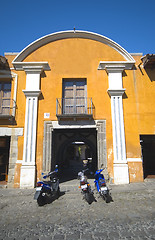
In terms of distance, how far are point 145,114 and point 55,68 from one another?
216 inches

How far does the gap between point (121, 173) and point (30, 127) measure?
499 cm

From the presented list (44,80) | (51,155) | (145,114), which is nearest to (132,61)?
(145,114)

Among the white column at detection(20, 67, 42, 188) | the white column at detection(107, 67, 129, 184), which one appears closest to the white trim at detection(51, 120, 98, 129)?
the white column at detection(20, 67, 42, 188)

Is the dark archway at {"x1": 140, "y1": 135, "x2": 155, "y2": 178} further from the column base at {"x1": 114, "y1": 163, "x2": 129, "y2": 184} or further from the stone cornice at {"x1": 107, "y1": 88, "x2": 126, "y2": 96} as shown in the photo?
the stone cornice at {"x1": 107, "y1": 88, "x2": 126, "y2": 96}

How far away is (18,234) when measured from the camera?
3238mm

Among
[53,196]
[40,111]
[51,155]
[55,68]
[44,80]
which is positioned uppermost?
[55,68]

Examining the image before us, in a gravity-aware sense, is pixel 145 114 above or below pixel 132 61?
below

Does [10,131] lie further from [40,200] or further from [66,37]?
[66,37]

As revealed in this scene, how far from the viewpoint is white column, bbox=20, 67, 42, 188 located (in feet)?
23.4

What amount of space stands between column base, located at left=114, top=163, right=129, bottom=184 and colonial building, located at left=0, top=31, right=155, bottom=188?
0.15 ft

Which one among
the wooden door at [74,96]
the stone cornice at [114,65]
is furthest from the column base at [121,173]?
the stone cornice at [114,65]

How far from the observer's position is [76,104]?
8.32 m

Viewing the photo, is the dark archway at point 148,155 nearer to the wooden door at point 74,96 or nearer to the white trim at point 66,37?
the wooden door at point 74,96

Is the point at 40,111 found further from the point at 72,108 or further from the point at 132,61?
the point at 132,61
